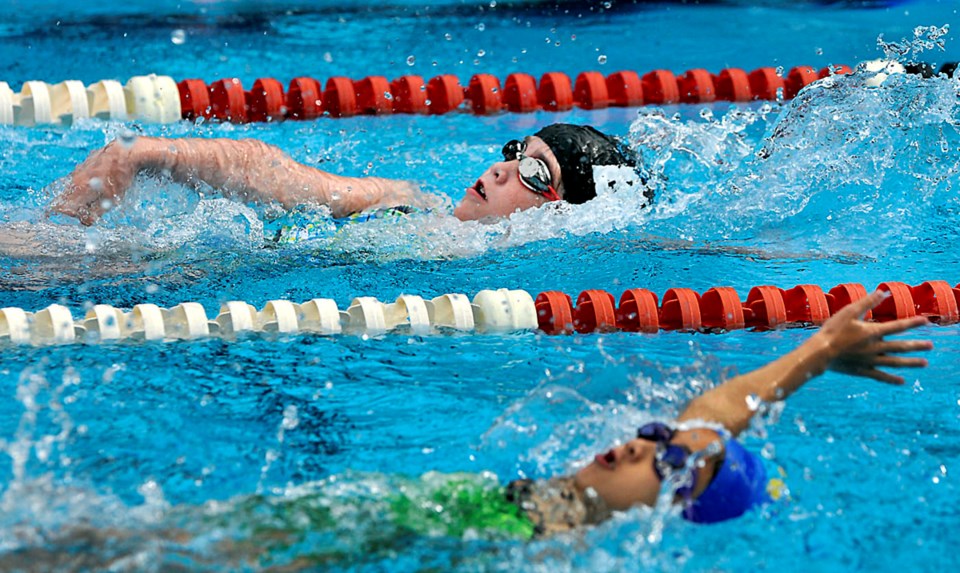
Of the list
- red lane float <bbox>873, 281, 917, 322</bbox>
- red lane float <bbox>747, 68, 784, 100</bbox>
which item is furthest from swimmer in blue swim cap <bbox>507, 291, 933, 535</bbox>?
red lane float <bbox>747, 68, 784, 100</bbox>

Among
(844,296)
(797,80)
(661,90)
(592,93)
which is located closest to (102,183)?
(844,296)

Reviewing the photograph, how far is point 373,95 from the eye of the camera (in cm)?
477

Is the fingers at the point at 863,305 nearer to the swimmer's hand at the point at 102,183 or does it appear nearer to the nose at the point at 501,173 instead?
the nose at the point at 501,173

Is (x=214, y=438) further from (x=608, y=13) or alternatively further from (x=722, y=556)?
(x=608, y=13)

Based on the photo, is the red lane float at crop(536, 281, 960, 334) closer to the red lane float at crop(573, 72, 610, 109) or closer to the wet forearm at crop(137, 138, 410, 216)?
the wet forearm at crop(137, 138, 410, 216)

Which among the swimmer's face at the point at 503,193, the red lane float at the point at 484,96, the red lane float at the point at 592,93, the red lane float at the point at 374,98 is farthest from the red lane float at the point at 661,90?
the swimmer's face at the point at 503,193

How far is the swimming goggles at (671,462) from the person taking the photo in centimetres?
187

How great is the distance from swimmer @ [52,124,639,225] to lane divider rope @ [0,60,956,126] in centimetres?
124

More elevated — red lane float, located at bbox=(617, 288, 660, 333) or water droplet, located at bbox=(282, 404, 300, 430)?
red lane float, located at bbox=(617, 288, 660, 333)

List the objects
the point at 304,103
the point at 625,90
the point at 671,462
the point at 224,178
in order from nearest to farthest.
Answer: the point at 671,462 → the point at 224,178 → the point at 304,103 → the point at 625,90

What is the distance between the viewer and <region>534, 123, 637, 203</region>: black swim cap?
3.45 meters

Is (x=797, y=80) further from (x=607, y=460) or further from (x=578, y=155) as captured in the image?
(x=607, y=460)

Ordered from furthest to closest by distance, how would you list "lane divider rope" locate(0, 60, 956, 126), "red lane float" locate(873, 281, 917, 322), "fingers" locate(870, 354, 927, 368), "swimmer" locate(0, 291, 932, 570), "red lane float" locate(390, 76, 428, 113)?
"red lane float" locate(390, 76, 428, 113) → "lane divider rope" locate(0, 60, 956, 126) → "red lane float" locate(873, 281, 917, 322) → "fingers" locate(870, 354, 927, 368) → "swimmer" locate(0, 291, 932, 570)

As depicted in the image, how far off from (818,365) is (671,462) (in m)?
0.36
